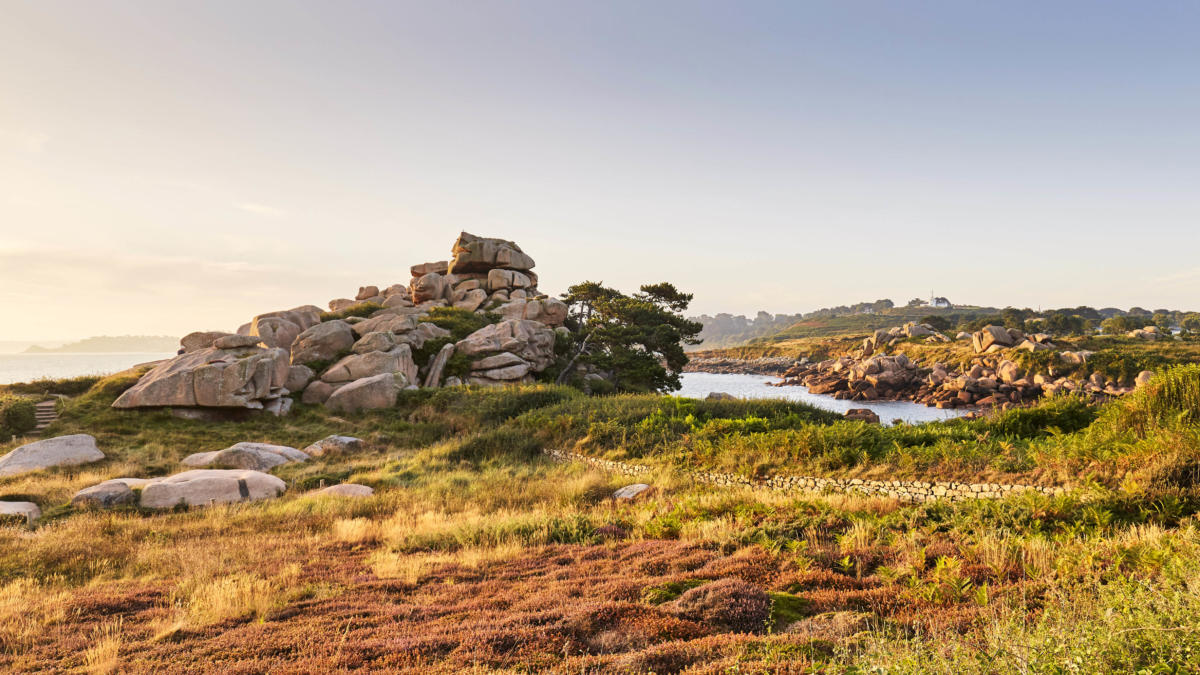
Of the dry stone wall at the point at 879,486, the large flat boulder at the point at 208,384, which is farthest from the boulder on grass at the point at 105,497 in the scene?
the large flat boulder at the point at 208,384

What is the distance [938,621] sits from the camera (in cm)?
478

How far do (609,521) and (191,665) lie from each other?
688 centimetres

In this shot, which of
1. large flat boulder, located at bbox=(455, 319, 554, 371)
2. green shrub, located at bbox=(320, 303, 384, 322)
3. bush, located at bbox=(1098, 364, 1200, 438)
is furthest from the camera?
green shrub, located at bbox=(320, 303, 384, 322)

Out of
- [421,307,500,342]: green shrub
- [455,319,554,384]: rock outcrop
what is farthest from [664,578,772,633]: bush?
[421,307,500,342]: green shrub

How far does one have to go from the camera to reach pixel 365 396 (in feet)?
103

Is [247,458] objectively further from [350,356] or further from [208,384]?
[350,356]

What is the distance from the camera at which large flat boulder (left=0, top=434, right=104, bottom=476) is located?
18125mm

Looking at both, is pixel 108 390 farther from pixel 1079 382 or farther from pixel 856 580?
pixel 1079 382

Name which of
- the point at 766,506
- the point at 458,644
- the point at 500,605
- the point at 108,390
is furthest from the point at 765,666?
the point at 108,390

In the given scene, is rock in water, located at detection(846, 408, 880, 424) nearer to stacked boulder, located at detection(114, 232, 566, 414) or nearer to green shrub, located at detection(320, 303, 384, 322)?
stacked boulder, located at detection(114, 232, 566, 414)

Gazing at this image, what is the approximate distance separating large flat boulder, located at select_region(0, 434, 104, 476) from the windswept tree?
26943 millimetres

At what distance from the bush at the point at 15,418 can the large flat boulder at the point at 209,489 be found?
1628 centimetres

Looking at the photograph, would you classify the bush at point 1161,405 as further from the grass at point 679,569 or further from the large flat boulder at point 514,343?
the large flat boulder at point 514,343

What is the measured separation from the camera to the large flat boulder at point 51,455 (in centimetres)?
1812
